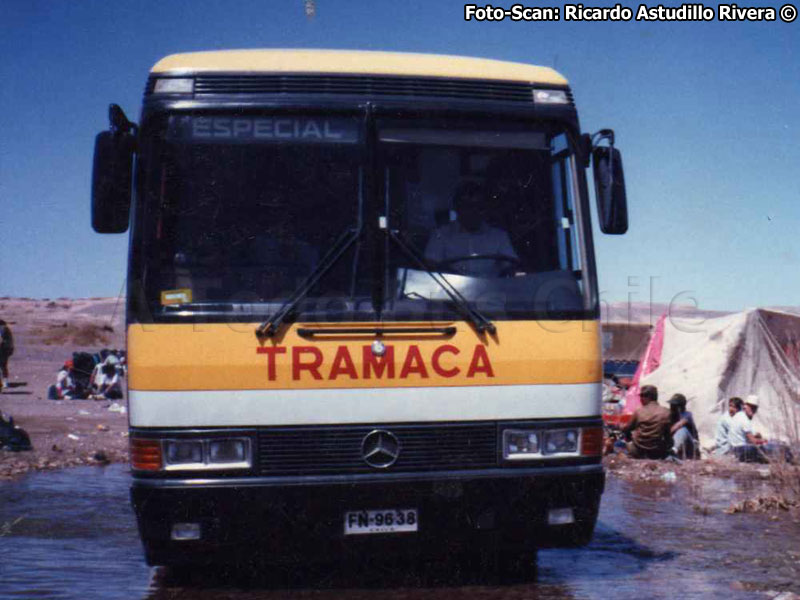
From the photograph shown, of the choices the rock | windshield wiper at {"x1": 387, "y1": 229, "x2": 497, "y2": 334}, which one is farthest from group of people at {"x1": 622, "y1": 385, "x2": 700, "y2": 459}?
windshield wiper at {"x1": 387, "y1": 229, "x2": 497, "y2": 334}

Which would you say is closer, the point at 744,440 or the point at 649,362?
the point at 744,440

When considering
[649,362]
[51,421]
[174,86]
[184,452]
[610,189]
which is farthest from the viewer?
[649,362]

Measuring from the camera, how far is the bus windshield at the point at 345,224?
17.4ft

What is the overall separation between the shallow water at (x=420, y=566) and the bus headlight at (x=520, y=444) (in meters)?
0.95

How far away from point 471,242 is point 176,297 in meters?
1.61

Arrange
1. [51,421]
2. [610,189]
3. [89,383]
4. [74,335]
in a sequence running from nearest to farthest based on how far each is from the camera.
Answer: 1. [610,189]
2. [51,421]
3. [89,383]
4. [74,335]

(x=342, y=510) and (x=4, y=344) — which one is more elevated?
(x=4, y=344)

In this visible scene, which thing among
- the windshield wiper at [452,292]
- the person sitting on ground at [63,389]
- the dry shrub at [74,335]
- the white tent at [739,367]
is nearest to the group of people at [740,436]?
the white tent at [739,367]

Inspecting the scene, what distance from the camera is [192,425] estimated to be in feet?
16.9

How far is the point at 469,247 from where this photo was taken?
5574 millimetres

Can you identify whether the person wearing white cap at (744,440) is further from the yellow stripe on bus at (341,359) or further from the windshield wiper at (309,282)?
the windshield wiper at (309,282)

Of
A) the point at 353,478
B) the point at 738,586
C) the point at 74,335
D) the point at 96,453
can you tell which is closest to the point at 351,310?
the point at 353,478

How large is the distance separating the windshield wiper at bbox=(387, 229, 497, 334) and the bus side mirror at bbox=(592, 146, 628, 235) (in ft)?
3.81

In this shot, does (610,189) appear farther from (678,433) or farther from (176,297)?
(678,433)
